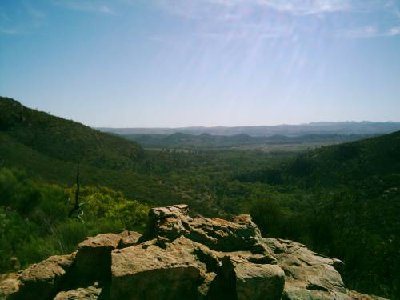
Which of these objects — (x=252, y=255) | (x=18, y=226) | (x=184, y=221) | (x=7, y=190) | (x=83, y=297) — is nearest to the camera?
(x=83, y=297)

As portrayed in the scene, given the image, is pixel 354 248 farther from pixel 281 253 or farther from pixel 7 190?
pixel 7 190

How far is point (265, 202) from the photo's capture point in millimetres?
25250

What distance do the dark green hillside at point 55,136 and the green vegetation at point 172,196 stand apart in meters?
0.28

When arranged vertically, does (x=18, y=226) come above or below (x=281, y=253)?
below

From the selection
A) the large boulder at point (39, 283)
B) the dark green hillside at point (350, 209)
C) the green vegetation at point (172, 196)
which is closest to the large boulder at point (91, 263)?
the large boulder at point (39, 283)

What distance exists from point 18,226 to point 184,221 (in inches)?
457

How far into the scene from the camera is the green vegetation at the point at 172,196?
18333mm

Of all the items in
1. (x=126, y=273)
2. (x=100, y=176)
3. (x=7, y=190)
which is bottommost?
(x=100, y=176)

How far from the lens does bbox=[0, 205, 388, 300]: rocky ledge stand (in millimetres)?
7754

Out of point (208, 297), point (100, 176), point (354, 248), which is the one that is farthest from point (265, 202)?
point (100, 176)

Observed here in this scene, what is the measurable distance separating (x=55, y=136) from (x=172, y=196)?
1125 inches

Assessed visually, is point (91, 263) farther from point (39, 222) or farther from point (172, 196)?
point (172, 196)

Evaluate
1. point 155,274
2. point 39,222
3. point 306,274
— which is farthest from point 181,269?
point 39,222

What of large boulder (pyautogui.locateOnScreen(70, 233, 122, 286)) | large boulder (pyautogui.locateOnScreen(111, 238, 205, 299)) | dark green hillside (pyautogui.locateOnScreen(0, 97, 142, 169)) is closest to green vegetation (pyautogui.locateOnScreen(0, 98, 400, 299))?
dark green hillside (pyautogui.locateOnScreen(0, 97, 142, 169))
